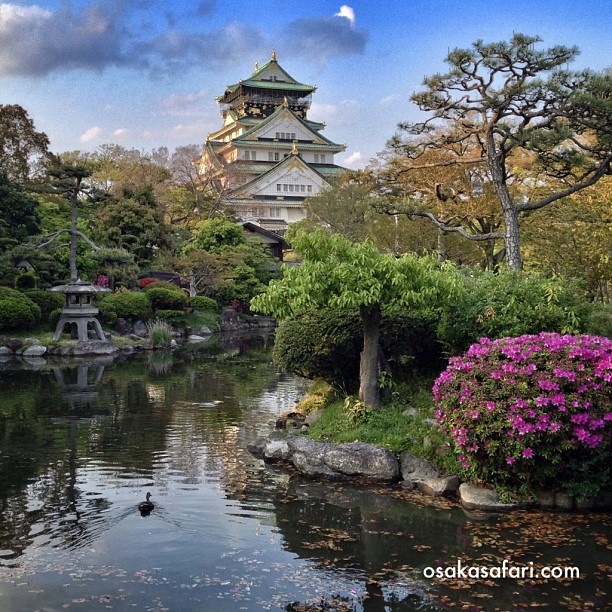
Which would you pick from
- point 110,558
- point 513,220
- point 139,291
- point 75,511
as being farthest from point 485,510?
point 139,291

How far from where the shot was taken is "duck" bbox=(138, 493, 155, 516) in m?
8.16

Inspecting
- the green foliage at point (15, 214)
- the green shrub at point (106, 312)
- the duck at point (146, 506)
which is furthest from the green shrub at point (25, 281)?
the duck at point (146, 506)

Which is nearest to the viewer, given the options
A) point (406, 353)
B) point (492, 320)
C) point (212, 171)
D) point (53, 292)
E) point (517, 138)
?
point (492, 320)

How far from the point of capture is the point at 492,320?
10.0 metres

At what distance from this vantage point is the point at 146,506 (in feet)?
27.0

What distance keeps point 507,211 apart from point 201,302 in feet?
71.7

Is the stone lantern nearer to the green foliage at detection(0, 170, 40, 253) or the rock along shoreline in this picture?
the green foliage at detection(0, 170, 40, 253)

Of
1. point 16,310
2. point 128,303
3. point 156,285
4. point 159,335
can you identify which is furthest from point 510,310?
point 156,285

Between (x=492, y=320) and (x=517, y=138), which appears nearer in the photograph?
(x=492, y=320)

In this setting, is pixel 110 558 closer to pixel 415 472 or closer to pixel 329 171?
pixel 415 472

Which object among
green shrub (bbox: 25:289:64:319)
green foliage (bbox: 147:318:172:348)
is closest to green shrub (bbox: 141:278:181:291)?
green foliage (bbox: 147:318:172:348)

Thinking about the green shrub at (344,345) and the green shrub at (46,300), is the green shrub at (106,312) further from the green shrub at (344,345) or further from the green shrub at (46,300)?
the green shrub at (344,345)

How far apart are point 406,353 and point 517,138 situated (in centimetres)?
538

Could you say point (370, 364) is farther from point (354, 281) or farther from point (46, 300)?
point (46, 300)
